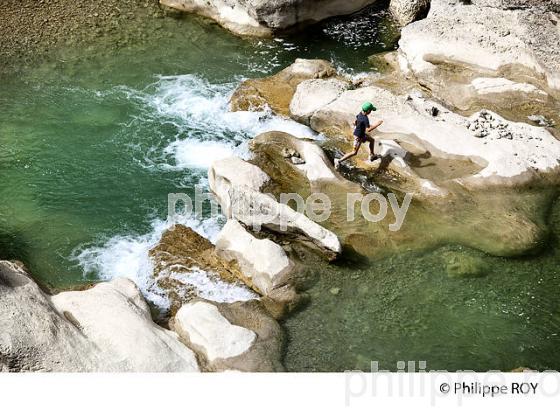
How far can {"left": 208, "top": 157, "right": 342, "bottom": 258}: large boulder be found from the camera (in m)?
12.5

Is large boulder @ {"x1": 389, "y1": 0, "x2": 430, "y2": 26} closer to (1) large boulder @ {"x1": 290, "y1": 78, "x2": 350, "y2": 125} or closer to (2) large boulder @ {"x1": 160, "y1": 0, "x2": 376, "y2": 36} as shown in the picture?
(2) large boulder @ {"x1": 160, "y1": 0, "x2": 376, "y2": 36}

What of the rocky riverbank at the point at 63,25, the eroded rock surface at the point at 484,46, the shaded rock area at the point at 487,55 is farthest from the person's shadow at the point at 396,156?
the rocky riverbank at the point at 63,25

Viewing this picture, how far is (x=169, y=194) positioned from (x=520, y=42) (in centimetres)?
1113

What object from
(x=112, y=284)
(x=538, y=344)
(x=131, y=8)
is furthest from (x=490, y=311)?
(x=131, y=8)

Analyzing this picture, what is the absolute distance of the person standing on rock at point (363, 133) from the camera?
1411cm

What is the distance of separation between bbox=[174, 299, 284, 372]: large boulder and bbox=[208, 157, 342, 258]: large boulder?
1.99m

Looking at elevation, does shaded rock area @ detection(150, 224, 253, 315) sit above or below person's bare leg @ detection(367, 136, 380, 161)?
below

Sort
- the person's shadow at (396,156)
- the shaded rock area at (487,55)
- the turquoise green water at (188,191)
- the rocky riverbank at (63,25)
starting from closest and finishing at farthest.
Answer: the turquoise green water at (188,191) → the person's shadow at (396,156) → the shaded rock area at (487,55) → the rocky riverbank at (63,25)

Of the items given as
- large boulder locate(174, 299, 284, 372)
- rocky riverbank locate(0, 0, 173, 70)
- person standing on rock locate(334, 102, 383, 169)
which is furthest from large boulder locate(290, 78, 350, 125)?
large boulder locate(174, 299, 284, 372)

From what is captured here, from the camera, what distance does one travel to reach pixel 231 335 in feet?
34.7

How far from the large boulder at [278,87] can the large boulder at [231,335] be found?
7802mm

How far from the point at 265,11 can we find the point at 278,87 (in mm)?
3881

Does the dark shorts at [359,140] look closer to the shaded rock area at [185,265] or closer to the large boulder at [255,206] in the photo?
the large boulder at [255,206]

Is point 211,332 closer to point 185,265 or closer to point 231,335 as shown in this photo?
point 231,335
